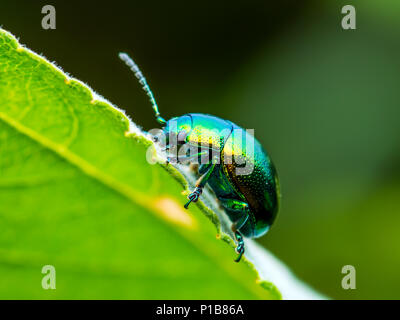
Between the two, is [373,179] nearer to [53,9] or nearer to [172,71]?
[172,71]

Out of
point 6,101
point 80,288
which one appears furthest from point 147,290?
point 6,101

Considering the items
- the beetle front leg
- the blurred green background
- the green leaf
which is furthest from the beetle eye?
the blurred green background

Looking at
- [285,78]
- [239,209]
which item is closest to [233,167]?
[239,209]

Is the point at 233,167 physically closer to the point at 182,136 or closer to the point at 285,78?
the point at 182,136

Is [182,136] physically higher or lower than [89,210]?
higher

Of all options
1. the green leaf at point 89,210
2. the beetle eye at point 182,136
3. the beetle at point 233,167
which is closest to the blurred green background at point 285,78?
the beetle at point 233,167

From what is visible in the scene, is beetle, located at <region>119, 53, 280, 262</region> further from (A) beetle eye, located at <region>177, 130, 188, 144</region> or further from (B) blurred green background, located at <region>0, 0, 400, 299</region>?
(B) blurred green background, located at <region>0, 0, 400, 299</region>
